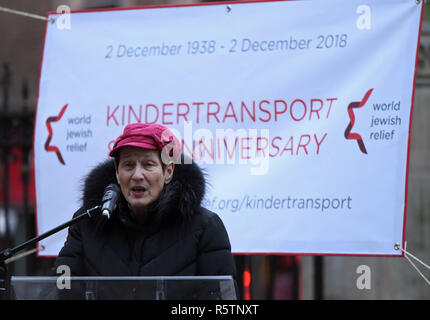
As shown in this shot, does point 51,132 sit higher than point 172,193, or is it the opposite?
point 51,132

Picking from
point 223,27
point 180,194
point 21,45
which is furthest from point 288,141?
point 21,45

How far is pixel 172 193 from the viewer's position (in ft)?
11.9

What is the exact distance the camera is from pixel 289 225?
4566 millimetres

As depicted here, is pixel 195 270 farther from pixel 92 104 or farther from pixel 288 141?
pixel 92 104

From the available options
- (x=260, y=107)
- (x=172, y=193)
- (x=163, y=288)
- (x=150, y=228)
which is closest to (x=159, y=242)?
(x=150, y=228)

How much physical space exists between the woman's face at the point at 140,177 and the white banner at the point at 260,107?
1109 millimetres

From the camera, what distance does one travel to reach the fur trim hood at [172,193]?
11.8 feet

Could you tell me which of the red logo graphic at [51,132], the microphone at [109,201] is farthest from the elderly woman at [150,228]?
the red logo graphic at [51,132]

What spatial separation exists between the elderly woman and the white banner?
102 cm

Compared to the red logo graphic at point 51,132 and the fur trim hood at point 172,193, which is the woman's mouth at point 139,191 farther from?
the red logo graphic at point 51,132

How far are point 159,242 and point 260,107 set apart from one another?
145 centimetres

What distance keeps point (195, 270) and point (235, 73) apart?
165cm

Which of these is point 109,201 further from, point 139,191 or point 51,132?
point 51,132

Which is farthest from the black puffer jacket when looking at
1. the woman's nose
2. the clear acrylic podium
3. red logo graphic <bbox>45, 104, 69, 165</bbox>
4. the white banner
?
red logo graphic <bbox>45, 104, 69, 165</bbox>
